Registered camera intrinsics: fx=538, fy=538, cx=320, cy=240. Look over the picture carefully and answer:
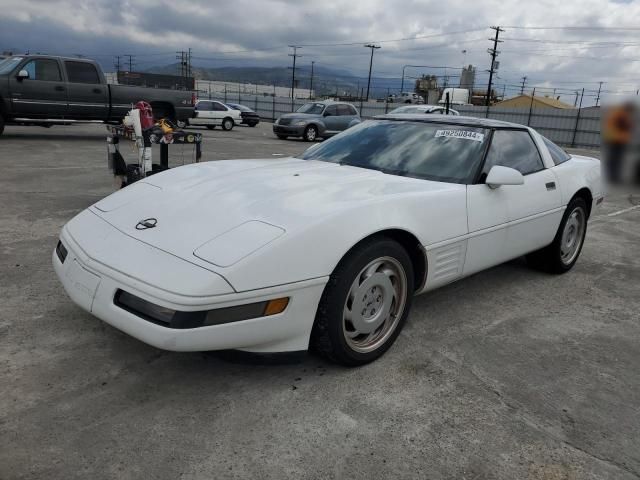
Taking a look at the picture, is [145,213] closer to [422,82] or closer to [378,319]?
[378,319]

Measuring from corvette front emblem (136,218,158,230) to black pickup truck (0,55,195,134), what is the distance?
1123cm

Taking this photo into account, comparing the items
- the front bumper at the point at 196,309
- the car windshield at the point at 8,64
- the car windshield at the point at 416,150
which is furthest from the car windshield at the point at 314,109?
the front bumper at the point at 196,309

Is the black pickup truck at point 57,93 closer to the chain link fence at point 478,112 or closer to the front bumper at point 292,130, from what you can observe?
the front bumper at point 292,130

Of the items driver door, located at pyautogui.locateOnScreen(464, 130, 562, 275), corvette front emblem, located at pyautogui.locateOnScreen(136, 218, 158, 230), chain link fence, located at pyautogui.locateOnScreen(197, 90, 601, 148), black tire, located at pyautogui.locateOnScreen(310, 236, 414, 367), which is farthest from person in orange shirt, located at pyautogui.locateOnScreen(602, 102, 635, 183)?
chain link fence, located at pyautogui.locateOnScreen(197, 90, 601, 148)

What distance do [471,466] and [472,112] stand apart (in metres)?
29.7

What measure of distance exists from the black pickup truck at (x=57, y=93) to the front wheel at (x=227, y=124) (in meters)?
8.57

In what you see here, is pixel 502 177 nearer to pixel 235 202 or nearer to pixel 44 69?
pixel 235 202

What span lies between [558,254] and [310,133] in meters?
14.6

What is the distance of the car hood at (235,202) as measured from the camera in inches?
97.0

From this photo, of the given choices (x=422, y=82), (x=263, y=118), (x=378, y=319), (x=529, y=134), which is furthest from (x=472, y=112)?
(x=422, y=82)

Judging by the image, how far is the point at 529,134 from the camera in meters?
4.28

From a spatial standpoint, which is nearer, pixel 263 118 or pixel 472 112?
pixel 472 112

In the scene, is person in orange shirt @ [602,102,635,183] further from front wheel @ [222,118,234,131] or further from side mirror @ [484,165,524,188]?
front wheel @ [222,118,234,131]

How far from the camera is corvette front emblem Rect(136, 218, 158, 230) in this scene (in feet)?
8.81
